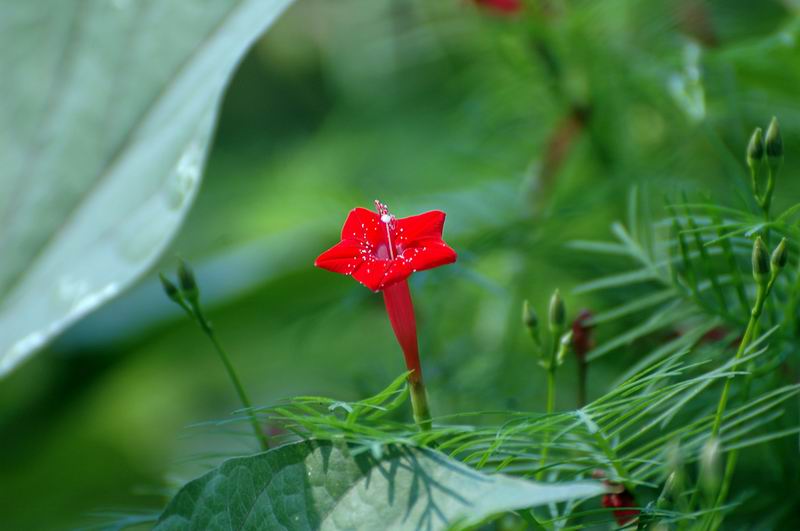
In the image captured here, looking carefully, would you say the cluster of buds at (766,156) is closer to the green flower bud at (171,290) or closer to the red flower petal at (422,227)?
the red flower petal at (422,227)

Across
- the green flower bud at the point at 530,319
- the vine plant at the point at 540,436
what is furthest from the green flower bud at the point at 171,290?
the green flower bud at the point at 530,319

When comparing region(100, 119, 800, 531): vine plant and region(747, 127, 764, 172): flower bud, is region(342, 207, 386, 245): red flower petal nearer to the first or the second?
region(100, 119, 800, 531): vine plant

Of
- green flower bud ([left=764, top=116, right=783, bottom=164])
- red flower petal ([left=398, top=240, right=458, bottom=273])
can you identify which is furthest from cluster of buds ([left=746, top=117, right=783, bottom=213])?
red flower petal ([left=398, top=240, right=458, bottom=273])

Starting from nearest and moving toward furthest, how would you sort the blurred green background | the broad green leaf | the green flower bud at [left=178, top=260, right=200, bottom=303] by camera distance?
1. the broad green leaf
2. the green flower bud at [left=178, top=260, right=200, bottom=303]
3. the blurred green background

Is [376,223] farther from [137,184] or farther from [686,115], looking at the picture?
[686,115]

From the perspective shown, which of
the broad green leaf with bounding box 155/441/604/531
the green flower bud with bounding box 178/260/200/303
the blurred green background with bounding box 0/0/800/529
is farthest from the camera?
the blurred green background with bounding box 0/0/800/529

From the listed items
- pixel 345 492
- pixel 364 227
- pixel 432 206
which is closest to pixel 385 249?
pixel 364 227

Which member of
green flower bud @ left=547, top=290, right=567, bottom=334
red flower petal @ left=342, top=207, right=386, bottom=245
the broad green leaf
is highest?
red flower petal @ left=342, top=207, right=386, bottom=245
